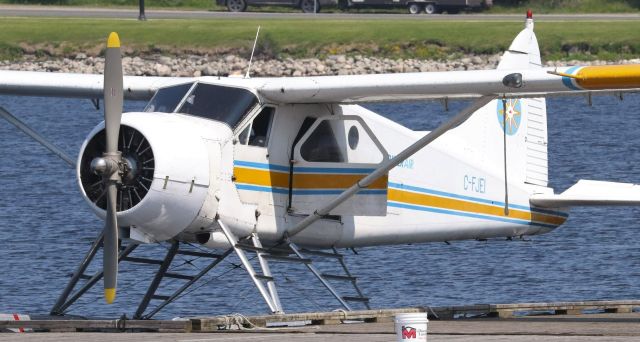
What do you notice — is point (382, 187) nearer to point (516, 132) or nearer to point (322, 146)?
point (322, 146)

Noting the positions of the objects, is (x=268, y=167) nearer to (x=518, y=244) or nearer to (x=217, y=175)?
(x=217, y=175)

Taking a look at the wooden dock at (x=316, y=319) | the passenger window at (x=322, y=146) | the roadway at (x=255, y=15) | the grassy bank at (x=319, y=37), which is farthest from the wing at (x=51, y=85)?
the roadway at (x=255, y=15)

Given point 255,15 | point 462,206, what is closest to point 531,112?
point 462,206

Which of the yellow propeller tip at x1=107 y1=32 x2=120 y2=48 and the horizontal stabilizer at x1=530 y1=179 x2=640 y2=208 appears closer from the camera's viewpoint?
the yellow propeller tip at x1=107 y1=32 x2=120 y2=48

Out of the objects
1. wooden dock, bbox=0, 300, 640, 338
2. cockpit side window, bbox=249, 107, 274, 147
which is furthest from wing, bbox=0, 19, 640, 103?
wooden dock, bbox=0, 300, 640, 338

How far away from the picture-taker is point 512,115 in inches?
704

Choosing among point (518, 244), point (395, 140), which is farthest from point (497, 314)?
point (518, 244)

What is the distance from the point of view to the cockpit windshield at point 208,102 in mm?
14406

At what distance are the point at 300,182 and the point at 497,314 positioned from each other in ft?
7.28

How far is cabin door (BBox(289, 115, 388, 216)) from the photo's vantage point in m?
15.2

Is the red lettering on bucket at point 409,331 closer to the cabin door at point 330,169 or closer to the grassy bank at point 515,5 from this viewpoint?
the cabin door at point 330,169

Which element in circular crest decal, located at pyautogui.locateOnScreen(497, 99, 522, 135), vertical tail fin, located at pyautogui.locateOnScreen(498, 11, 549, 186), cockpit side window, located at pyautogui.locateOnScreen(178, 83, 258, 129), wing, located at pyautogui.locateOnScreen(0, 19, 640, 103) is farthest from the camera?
circular crest decal, located at pyautogui.locateOnScreen(497, 99, 522, 135)

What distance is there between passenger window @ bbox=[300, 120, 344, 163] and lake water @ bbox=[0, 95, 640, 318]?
4.01ft

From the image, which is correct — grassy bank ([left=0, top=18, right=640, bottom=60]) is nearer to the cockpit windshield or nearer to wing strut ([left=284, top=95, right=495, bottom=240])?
wing strut ([left=284, top=95, right=495, bottom=240])
